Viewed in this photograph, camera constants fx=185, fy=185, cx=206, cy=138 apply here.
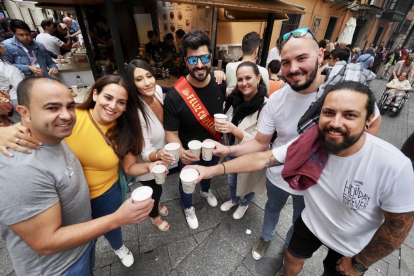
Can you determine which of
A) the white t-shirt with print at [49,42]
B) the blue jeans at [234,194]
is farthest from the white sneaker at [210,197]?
the white t-shirt with print at [49,42]

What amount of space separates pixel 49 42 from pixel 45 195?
7.39m

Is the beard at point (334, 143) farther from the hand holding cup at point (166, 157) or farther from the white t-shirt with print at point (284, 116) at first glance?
the hand holding cup at point (166, 157)

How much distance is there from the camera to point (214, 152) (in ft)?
7.13

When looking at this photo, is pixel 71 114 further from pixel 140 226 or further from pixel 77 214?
pixel 140 226

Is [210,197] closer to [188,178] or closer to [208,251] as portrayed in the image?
[208,251]

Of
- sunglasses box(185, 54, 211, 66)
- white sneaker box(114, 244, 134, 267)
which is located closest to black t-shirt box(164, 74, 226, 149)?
sunglasses box(185, 54, 211, 66)

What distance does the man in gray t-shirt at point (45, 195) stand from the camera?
3.22ft

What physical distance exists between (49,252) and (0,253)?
2261 millimetres

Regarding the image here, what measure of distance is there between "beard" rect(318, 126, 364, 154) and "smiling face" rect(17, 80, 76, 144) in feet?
5.64

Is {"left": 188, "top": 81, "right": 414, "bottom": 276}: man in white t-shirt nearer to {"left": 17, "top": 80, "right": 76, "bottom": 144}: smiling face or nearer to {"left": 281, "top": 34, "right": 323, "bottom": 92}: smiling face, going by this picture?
{"left": 281, "top": 34, "right": 323, "bottom": 92}: smiling face

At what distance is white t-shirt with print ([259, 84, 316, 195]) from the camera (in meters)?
1.77

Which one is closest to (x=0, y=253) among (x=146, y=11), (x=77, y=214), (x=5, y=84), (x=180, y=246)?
(x=77, y=214)

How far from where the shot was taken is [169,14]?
605 cm

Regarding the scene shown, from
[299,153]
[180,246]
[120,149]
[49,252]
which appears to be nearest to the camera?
[49,252]
